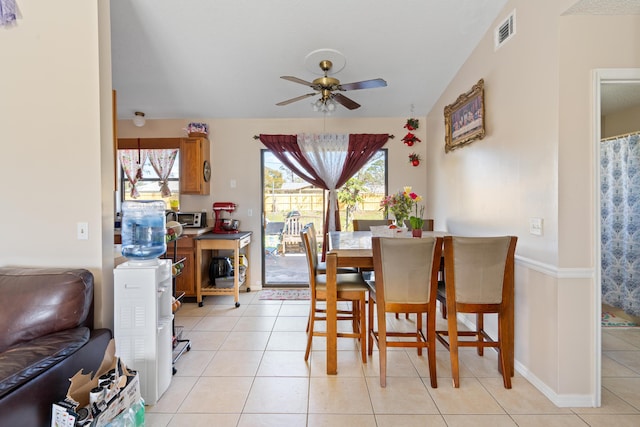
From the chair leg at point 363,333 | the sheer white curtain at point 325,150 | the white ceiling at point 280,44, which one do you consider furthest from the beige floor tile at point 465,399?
the sheer white curtain at point 325,150

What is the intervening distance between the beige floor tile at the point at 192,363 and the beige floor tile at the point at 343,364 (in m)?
0.82

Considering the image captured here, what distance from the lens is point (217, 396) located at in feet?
6.49

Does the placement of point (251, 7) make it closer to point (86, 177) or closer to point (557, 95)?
point (86, 177)

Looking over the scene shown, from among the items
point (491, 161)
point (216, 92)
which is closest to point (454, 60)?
point (491, 161)

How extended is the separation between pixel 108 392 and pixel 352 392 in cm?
138

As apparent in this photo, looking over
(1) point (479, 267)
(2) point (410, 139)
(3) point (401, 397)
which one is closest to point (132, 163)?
(2) point (410, 139)

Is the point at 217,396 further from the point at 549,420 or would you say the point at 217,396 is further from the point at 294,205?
the point at 294,205

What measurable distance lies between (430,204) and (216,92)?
3.07m

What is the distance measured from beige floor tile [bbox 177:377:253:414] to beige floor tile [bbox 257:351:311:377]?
0.53 feet

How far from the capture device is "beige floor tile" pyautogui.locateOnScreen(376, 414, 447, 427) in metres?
1.72

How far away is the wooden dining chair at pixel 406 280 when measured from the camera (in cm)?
203

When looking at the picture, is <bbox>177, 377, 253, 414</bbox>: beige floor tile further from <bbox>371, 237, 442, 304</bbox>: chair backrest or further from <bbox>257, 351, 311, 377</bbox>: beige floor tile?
<bbox>371, 237, 442, 304</bbox>: chair backrest

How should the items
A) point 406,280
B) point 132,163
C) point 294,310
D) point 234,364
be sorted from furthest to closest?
point 132,163
point 294,310
point 234,364
point 406,280

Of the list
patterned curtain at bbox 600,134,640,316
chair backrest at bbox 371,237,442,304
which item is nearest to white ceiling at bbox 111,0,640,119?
patterned curtain at bbox 600,134,640,316
